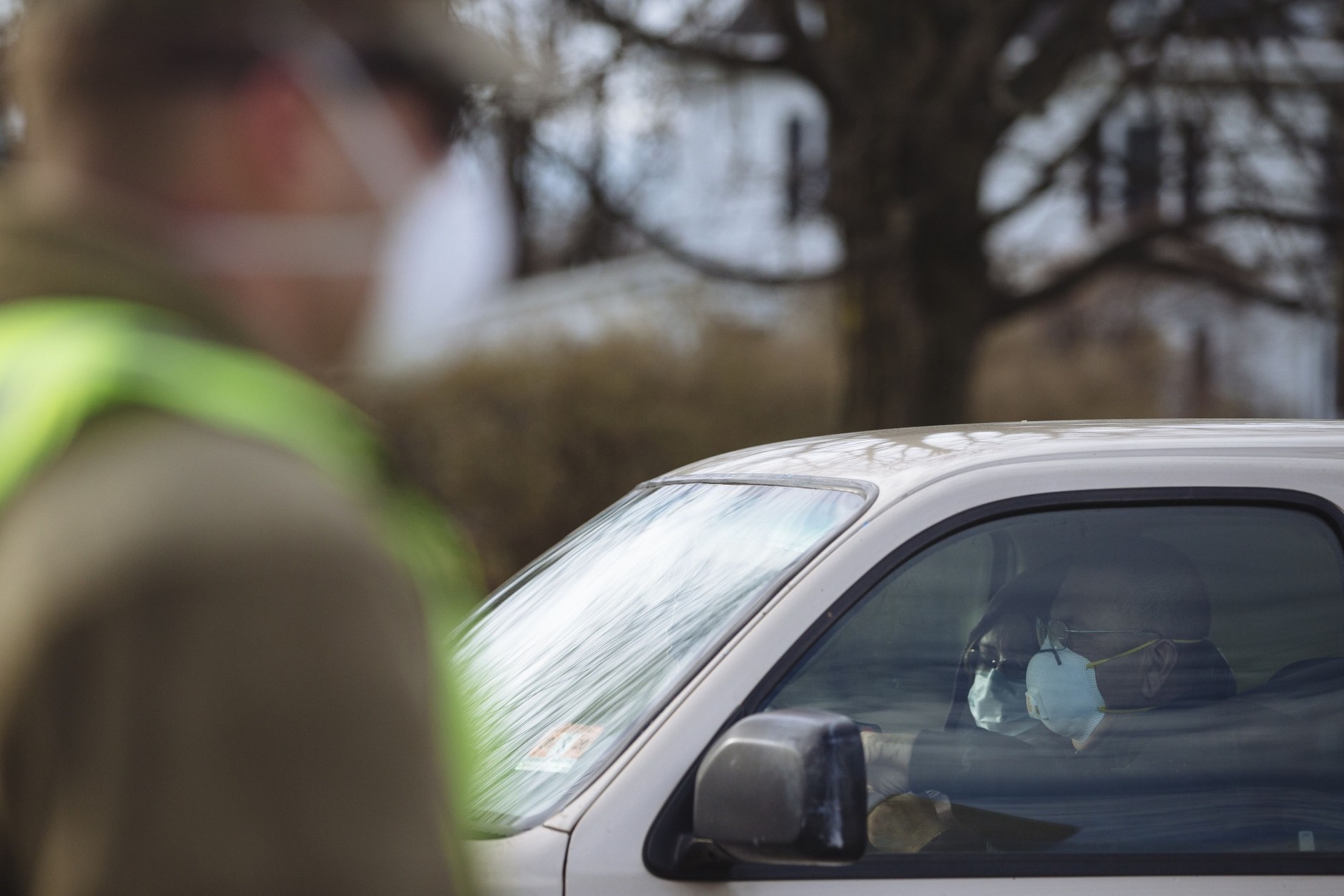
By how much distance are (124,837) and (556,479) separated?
11.9 meters

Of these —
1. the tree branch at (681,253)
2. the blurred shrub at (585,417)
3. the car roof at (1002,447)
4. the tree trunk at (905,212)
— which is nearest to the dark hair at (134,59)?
the car roof at (1002,447)

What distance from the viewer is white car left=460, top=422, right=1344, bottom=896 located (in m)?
2.17

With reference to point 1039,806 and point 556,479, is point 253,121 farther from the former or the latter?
point 556,479

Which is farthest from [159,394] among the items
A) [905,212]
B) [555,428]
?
[555,428]

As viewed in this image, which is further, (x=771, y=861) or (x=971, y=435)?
(x=971, y=435)

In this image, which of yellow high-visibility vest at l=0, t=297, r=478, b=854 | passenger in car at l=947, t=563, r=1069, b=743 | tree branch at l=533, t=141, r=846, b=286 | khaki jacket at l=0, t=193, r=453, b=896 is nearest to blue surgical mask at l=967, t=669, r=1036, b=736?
passenger in car at l=947, t=563, r=1069, b=743

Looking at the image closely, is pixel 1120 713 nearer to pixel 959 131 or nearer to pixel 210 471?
pixel 210 471

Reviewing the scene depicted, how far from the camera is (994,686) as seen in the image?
239 cm

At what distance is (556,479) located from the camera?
1262 cm

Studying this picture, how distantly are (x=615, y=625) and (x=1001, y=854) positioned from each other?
Result: 811mm

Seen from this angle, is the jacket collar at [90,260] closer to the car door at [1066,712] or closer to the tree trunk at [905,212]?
the car door at [1066,712]

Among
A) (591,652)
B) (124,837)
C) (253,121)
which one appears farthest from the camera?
(591,652)

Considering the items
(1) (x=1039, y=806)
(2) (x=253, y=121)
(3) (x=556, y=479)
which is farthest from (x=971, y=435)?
(3) (x=556, y=479)

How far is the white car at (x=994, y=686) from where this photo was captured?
2170 millimetres
